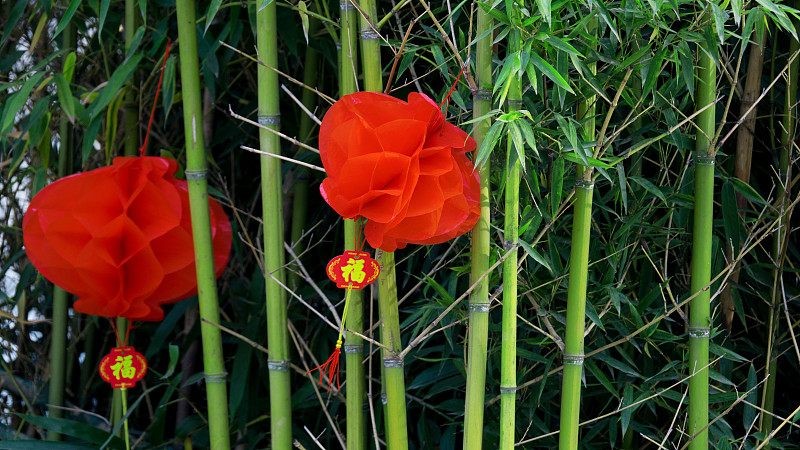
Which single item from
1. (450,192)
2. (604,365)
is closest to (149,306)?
(450,192)

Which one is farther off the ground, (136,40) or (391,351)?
(136,40)

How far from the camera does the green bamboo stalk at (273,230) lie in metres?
0.99

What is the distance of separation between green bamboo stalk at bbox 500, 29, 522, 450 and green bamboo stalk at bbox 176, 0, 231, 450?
461 mm


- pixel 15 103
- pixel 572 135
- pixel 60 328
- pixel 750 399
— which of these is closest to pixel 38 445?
pixel 60 328

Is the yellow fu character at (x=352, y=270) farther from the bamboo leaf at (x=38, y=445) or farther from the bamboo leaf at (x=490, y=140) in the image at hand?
the bamboo leaf at (x=38, y=445)

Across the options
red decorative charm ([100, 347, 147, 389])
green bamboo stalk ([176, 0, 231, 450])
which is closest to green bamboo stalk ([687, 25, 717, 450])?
green bamboo stalk ([176, 0, 231, 450])

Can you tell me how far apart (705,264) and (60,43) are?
1314mm

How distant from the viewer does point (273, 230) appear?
999 mm

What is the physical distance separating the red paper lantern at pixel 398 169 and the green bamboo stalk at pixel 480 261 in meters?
0.05

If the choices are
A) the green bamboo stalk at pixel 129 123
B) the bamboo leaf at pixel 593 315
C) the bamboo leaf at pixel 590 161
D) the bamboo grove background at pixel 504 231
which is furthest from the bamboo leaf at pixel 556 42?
the green bamboo stalk at pixel 129 123

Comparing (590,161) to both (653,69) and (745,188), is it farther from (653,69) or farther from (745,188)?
(745,188)

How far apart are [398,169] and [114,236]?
0.49 meters

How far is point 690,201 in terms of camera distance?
105cm

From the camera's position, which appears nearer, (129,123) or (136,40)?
(136,40)
